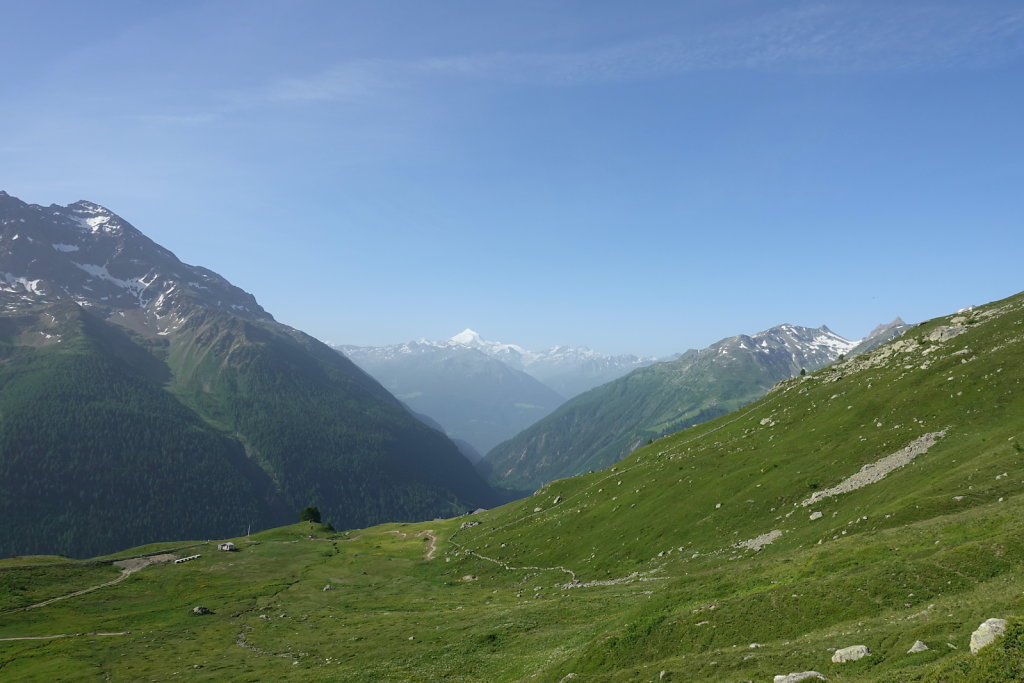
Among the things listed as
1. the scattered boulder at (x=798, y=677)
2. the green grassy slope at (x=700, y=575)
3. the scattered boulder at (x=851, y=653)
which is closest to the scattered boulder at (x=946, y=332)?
the green grassy slope at (x=700, y=575)

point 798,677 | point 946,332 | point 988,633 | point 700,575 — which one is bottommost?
point 700,575

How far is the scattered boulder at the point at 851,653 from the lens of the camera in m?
20.7

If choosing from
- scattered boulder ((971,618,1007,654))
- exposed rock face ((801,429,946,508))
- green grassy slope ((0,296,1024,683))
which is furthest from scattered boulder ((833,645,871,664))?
exposed rock face ((801,429,946,508))

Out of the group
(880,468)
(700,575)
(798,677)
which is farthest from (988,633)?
(880,468)

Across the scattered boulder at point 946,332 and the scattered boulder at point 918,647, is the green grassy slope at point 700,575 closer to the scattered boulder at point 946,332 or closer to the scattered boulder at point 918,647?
the scattered boulder at point 918,647

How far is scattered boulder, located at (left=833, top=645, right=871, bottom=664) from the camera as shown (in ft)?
68.1

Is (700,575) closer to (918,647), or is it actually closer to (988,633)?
(918,647)

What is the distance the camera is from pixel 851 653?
21000mm

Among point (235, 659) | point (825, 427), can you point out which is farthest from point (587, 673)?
point (825, 427)

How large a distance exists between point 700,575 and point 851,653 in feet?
81.3

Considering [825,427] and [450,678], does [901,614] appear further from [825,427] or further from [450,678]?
[825,427]

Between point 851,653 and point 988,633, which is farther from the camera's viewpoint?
point 851,653

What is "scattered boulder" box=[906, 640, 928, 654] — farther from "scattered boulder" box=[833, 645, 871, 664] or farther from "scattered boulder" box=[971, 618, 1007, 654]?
"scattered boulder" box=[971, 618, 1007, 654]

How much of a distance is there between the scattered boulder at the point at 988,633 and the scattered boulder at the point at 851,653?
4.68 meters
